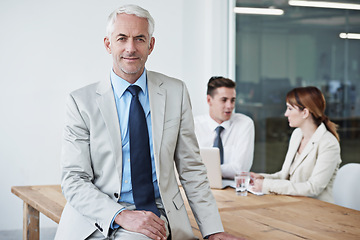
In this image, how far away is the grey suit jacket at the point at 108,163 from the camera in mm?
1800

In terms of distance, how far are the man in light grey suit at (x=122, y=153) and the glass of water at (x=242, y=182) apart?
90 centimetres

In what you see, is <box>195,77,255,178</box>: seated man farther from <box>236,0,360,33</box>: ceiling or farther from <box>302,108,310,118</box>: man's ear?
<box>236,0,360,33</box>: ceiling

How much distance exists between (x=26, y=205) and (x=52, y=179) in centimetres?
197

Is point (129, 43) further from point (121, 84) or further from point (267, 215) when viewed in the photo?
point (267, 215)

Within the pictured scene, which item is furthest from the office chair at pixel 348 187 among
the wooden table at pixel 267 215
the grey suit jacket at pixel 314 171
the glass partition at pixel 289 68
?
the glass partition at pixel 289 68

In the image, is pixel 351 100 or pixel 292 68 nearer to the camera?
pixel 351 100

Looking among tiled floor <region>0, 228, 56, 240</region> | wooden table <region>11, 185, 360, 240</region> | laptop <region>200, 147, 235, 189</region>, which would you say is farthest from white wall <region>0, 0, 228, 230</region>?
laptop <region>200, 147, 235, 189</region>

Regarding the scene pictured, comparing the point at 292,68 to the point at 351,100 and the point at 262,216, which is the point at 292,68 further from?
the point at 262,216

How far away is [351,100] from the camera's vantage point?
4422 mm

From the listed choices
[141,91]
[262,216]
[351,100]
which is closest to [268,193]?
[262,216]

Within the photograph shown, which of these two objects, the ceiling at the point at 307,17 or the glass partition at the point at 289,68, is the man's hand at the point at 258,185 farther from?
the ceiling at the point at 307,17

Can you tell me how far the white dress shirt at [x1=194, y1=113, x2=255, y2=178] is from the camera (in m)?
3.81

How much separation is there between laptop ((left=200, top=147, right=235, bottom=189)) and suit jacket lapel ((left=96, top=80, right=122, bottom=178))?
1.23 m

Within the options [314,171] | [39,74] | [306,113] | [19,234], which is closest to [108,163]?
[314,171]
